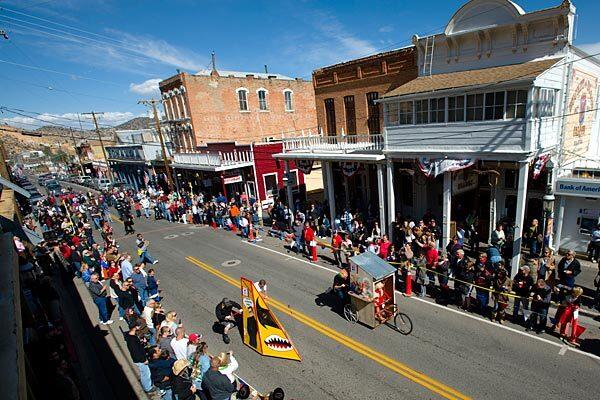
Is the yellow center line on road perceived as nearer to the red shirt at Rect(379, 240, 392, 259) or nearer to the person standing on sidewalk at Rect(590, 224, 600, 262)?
the red shirt at Rect(379, 240, 392, 259)

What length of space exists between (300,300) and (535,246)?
9.97m

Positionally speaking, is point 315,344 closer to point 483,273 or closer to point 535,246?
point 483,273

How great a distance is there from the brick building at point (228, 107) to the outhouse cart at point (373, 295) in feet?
89.6

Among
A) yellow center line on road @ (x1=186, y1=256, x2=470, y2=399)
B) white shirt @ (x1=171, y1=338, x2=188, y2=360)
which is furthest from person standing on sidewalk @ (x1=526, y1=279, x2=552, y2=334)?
white shirt @ (x1=171, y1=338, x2=188, y2=360)

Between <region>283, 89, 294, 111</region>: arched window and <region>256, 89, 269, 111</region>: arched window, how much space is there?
2.56 metres

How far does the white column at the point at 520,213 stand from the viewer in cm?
1146

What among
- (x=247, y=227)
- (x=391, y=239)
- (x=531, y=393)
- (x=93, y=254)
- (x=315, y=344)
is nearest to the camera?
(x=531, y=393)

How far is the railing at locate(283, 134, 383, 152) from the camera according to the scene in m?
17.1

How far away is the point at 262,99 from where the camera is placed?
36.1m

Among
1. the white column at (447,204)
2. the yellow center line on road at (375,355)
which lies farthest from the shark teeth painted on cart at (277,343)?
the white column at (447,204)

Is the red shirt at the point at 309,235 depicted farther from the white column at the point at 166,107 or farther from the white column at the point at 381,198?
the white column at the point at 166,107

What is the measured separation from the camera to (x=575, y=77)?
44.6 ft

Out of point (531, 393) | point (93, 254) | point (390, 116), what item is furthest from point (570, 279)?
point (93, 254)

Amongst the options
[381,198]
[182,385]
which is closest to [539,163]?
[381,198]
